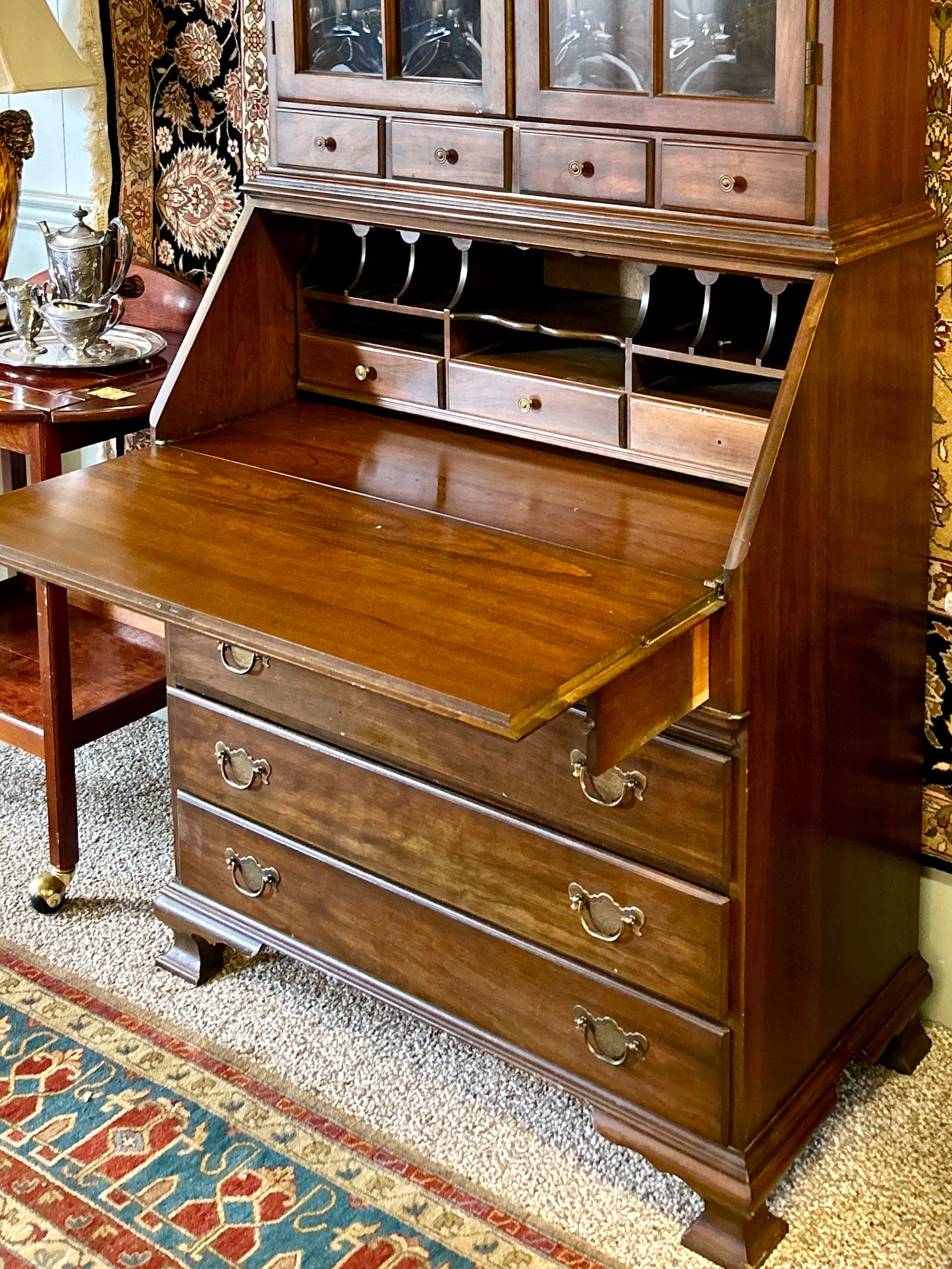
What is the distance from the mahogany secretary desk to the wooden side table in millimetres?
367

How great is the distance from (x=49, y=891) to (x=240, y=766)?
67cm

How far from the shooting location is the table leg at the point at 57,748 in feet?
8.73

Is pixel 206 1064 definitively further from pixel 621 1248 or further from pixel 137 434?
pixel 137 434

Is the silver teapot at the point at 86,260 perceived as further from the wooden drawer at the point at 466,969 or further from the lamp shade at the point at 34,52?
the wooden drawer at the point at 466,969

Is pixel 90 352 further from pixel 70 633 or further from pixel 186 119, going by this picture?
pixel 70 633

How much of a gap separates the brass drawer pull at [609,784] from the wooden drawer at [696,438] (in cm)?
40

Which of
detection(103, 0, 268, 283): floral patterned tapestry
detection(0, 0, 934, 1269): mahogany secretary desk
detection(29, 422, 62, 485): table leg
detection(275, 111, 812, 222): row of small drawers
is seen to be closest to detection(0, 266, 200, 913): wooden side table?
detection(29, 422, 62, 485): table leg

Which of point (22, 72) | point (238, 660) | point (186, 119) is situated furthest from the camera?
point (186, 119)

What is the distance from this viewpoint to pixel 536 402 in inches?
84.8

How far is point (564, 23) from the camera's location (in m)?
1.90

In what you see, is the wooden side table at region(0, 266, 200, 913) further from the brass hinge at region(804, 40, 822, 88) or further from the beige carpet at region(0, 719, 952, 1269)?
the brass hinge at region(804, 40, 822, 88)

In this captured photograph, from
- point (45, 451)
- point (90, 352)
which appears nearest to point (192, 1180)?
point (45, 451)

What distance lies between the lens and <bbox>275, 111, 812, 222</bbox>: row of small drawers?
177cm

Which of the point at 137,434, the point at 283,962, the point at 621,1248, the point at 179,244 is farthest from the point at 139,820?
Result: the point at 621,1248
